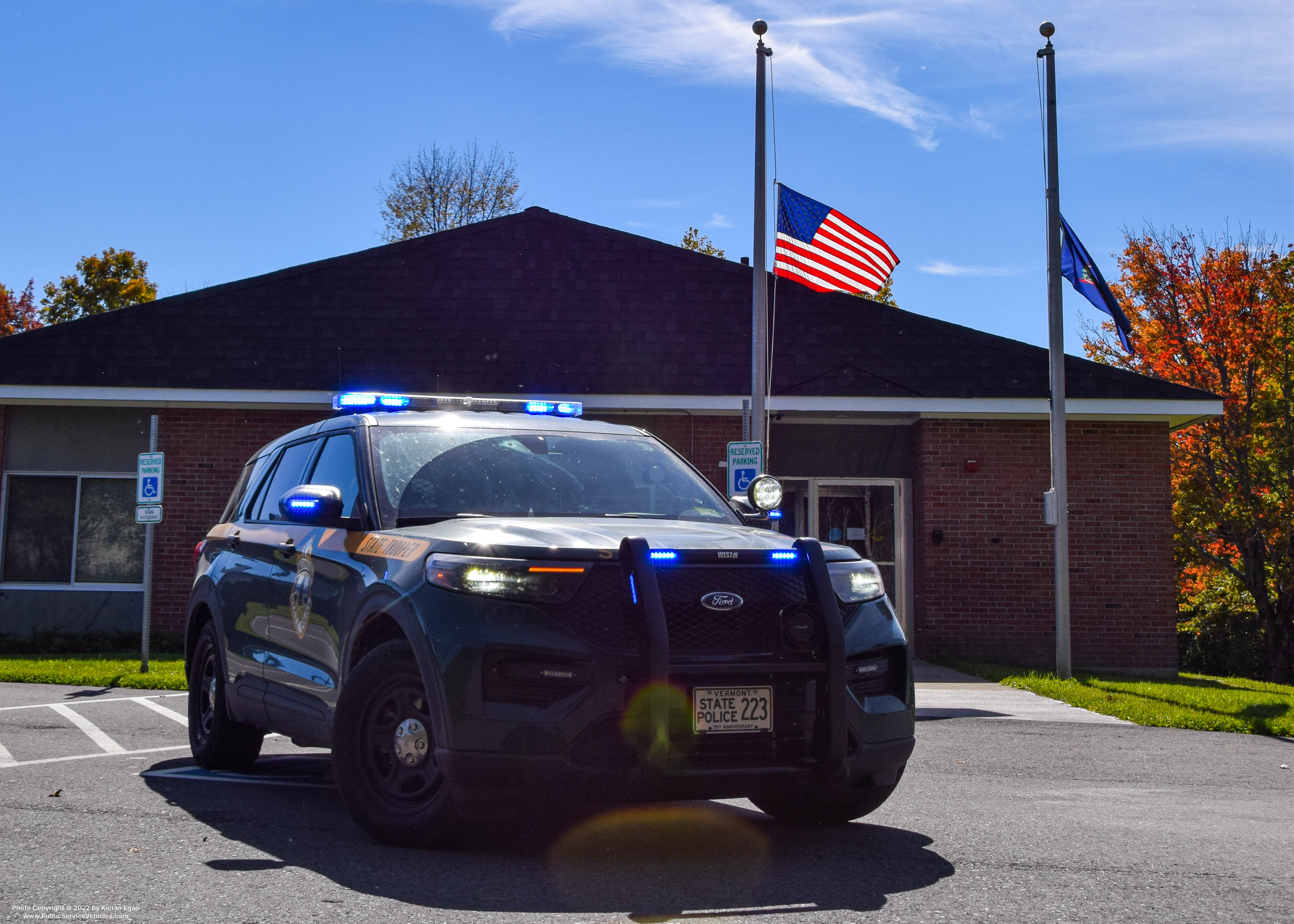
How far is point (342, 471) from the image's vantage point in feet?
21.0

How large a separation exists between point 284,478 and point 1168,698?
356 inches

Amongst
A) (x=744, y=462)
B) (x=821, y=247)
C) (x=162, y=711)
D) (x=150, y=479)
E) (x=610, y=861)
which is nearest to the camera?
(x=610, y=861)

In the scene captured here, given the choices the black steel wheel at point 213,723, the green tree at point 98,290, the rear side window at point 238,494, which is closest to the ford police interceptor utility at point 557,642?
the black steel wheel at point 213,723

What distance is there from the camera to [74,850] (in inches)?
200

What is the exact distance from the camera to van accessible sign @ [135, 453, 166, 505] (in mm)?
13500

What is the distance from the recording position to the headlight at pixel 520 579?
190 inches

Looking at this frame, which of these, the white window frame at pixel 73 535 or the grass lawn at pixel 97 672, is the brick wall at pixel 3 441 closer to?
the white window frame at pixel 73 535

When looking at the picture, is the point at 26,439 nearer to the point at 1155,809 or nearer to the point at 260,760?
the point at 260,760

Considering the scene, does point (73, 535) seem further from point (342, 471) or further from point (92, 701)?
point (342, 471)

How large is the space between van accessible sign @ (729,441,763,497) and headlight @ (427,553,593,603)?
7.75 meters

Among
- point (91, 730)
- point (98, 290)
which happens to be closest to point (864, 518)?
point (91, 730)

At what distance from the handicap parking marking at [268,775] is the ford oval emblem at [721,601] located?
110 inches

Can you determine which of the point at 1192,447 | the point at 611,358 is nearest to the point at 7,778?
the point at 611,358

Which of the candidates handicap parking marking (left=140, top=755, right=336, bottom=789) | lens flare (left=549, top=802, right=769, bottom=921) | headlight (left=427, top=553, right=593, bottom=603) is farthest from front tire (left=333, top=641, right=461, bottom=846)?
handicap parking marking (left=140, top=755, right=336, bottom=789)
